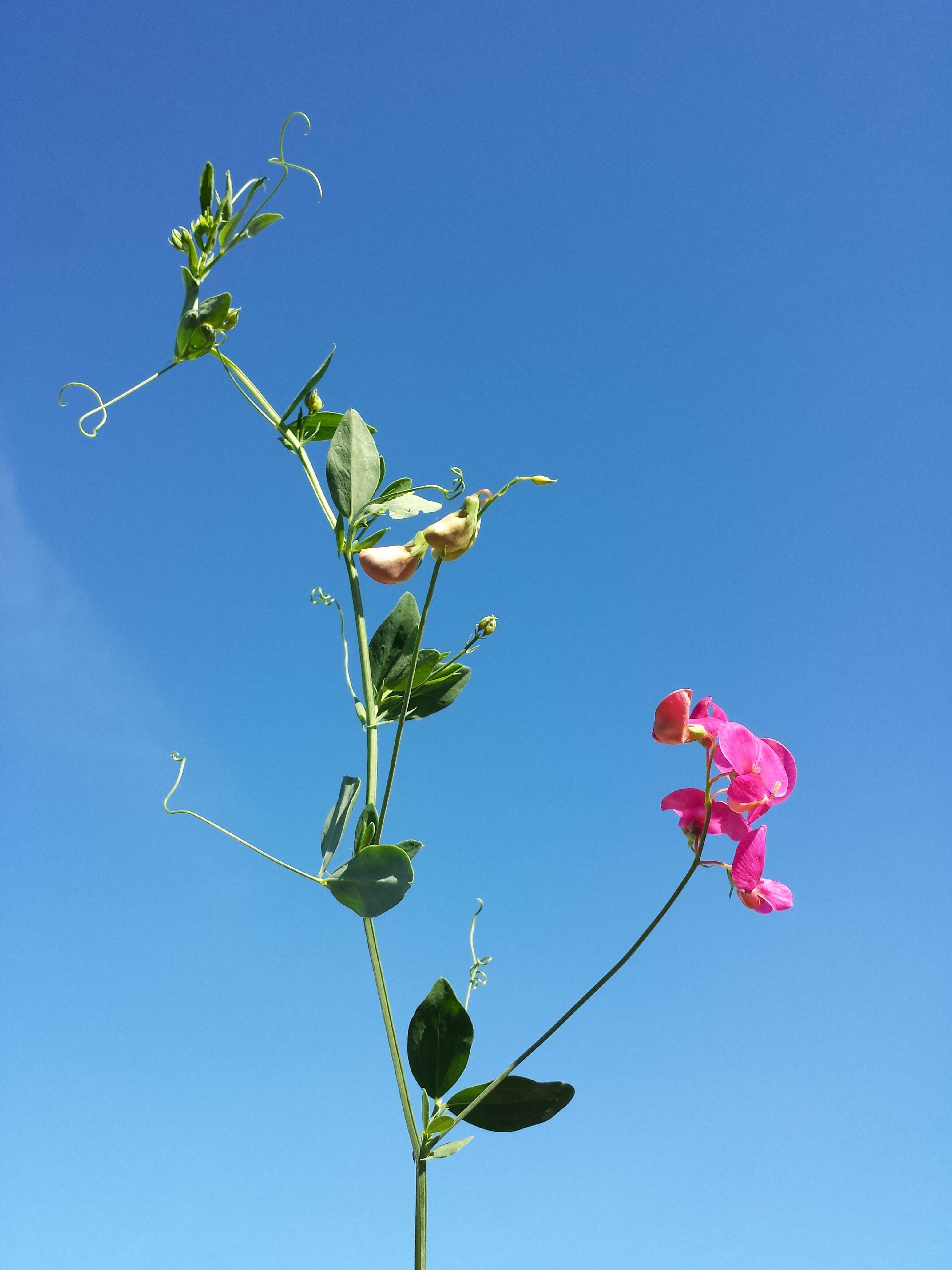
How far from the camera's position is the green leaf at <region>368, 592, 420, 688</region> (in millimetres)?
997

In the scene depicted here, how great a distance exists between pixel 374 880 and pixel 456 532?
0.35 meters

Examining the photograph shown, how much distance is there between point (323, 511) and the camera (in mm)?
1014

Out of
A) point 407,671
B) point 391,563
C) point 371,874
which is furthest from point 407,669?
point 371,874

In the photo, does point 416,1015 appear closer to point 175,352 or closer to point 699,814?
point 699,814

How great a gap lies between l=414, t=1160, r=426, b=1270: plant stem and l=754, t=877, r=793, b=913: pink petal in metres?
0.39

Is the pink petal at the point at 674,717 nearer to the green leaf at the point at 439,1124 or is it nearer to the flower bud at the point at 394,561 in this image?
the flower bud at the point at 394,561

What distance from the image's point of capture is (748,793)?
831 mm

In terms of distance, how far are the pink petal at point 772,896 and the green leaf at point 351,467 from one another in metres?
0.58

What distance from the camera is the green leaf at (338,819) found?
895 mm

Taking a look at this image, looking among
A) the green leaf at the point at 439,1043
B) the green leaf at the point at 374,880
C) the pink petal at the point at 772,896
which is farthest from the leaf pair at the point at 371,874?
the pink petal at the point at 772,896

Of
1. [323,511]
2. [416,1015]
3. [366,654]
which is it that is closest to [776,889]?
[416,1015]

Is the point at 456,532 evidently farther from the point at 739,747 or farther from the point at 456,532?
the point at 739,747

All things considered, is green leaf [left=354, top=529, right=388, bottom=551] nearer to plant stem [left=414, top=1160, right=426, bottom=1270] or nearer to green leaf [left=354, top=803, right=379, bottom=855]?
green leaf [left=354, top=803, right=379, bottom=855]

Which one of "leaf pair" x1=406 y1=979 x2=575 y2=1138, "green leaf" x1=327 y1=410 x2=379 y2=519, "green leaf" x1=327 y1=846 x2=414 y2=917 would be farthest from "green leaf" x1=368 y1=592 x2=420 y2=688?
"leaf pair" x1=406 y1=979 x2=575 y2=1138
